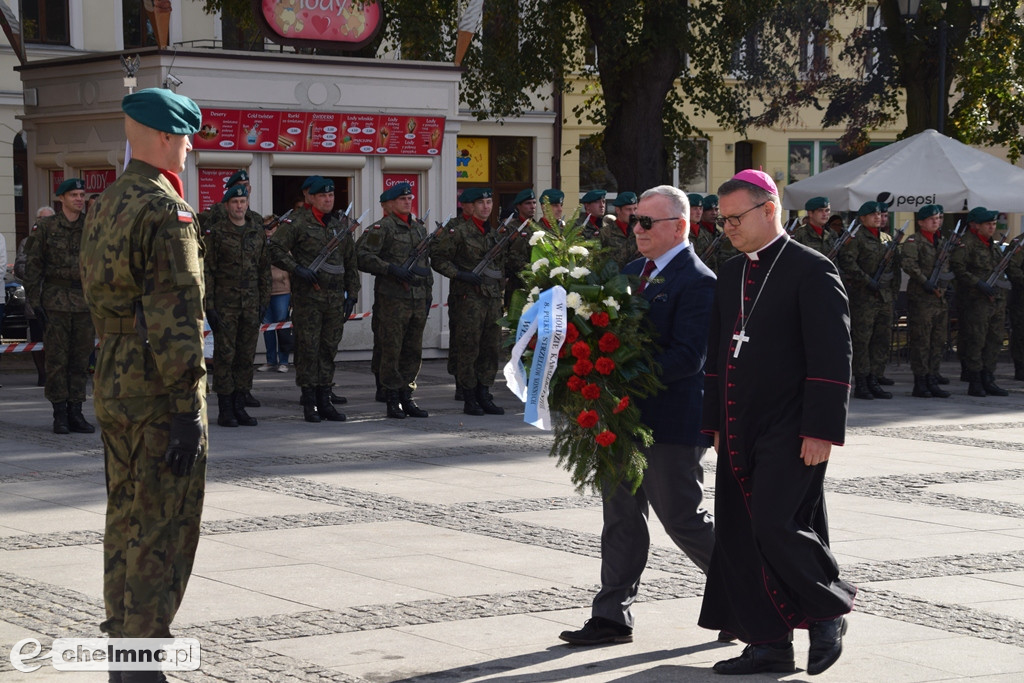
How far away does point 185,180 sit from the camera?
61.0 feet

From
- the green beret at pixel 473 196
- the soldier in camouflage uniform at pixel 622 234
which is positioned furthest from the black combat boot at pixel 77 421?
the soldier in camouflage uniform at pixel 622 234

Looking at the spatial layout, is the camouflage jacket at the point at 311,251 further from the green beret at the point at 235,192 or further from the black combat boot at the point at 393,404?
the black combat boot at the point at 393,404

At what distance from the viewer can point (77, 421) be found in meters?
13.4

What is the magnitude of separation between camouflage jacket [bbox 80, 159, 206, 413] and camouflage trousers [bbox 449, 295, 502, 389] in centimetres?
957

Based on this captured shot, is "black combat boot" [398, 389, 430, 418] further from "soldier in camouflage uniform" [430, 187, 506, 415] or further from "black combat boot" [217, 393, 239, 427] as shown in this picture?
"black combat boot" [217, 393, 239, 427]

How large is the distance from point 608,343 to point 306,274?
320 inches

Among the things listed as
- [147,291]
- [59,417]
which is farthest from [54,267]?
[147,291]

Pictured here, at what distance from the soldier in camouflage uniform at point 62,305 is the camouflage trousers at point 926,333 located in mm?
8752

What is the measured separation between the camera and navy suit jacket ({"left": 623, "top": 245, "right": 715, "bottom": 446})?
6.49 m

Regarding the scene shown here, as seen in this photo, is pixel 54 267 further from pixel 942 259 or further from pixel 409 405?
pixel 942 259

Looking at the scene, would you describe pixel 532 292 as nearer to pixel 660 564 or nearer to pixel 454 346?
pixel 660 564

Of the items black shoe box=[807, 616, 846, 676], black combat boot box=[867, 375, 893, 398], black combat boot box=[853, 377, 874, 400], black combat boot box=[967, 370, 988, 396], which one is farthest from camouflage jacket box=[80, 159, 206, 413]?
black combat boot box=[967, 370, 988, 396]

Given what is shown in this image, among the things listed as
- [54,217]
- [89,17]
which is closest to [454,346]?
[54,217]

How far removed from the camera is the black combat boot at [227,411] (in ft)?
45.4
